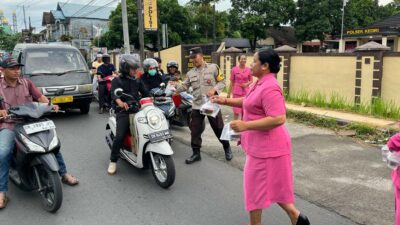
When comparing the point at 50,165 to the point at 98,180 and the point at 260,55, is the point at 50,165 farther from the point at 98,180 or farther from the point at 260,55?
the point at 260,55

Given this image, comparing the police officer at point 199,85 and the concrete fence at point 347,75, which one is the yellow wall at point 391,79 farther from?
the police officer at point 199,85

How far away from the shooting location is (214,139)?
727 cm

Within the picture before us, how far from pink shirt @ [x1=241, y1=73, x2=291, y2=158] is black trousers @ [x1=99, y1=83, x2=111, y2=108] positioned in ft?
24.7

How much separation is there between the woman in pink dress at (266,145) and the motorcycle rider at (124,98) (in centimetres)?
230

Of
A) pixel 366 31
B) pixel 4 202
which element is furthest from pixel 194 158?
pixel 366 31

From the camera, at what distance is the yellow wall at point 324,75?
34.6 feet

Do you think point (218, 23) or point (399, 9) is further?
point (399, 9)

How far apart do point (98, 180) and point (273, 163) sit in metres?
2.85

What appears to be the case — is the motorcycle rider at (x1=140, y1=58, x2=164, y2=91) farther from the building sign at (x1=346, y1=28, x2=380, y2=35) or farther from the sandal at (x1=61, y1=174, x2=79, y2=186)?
the building sign at (x1=346, y1=28, x2=380, y2=35)

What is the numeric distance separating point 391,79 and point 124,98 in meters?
7.23

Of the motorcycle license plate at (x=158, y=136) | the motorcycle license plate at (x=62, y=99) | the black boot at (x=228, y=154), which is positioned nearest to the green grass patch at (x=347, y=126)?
the black boot at (x=228, y=154)

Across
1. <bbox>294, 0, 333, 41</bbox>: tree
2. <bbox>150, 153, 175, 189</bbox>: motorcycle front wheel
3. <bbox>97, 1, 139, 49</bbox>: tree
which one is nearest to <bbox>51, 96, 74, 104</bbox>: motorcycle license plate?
<bbox>150, 153, 175, 189</bbox>: motorcycle front wheel

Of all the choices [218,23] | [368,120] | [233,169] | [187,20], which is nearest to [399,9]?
[218,23]

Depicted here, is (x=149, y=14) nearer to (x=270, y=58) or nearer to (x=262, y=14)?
(x=270, y=58)
